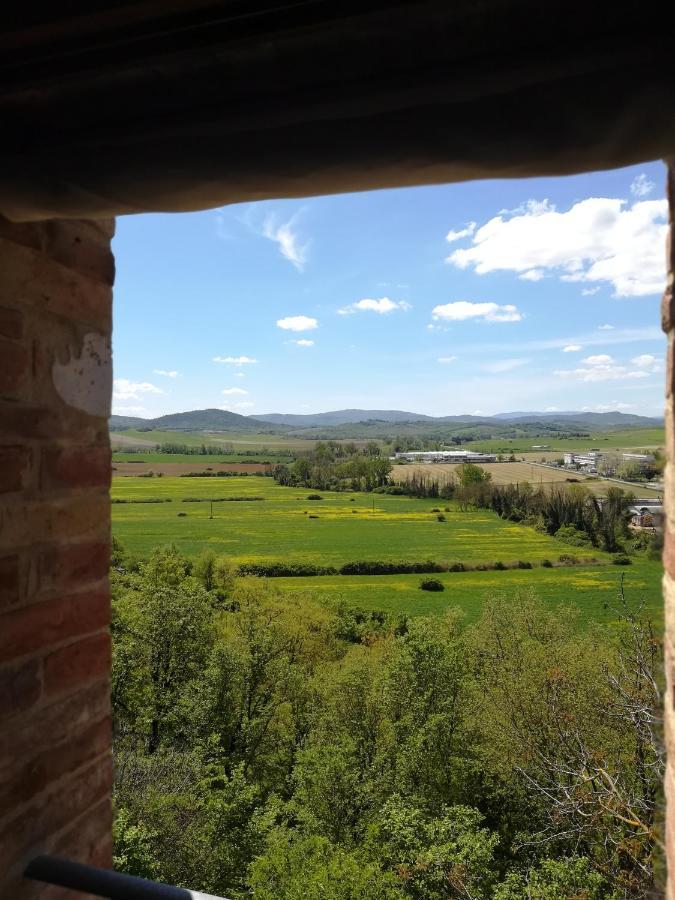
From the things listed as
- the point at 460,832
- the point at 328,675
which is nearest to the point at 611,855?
the point at 460,832

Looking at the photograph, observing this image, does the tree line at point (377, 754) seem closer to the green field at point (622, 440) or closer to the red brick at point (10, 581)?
the green field at point (622, 440)

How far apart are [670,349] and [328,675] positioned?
70.3 feet

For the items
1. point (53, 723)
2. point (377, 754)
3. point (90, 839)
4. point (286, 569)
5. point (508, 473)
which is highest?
point (53, 723)

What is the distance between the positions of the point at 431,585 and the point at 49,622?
119 feet

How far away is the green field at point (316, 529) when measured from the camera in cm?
3956

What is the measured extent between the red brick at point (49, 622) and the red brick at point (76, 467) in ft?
0.79

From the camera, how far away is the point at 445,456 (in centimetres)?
A: 6034

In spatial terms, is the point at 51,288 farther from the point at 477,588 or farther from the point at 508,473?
the point at 508,473

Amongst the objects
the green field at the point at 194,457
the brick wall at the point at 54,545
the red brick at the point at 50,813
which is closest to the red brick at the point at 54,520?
the brick wall at the point at 54,545

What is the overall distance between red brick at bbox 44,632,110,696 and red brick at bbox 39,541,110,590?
132mm

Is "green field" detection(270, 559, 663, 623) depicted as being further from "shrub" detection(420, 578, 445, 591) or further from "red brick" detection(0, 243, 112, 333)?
"red brick" detection(0, 243, 112, 333)

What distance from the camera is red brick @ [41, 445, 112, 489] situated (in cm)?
115

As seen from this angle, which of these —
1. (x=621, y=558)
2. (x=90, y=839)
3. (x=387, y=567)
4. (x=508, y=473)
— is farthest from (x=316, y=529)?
(x=90, y=839)

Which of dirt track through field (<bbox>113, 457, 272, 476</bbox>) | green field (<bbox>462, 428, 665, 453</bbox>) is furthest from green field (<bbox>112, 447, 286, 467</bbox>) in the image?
green field (<bbox>462, 428, 665, 453</bbox>)
